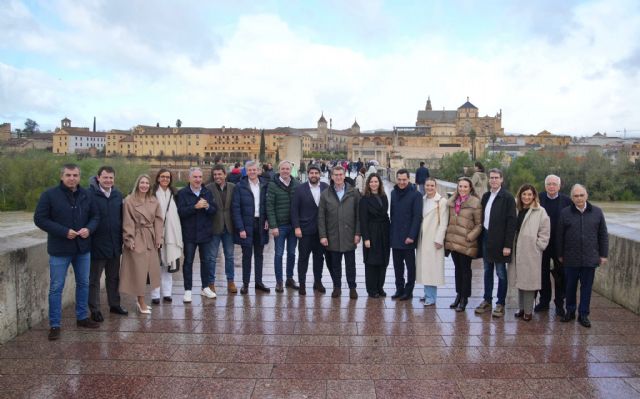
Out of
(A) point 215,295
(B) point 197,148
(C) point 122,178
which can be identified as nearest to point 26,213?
(C) point 122,178

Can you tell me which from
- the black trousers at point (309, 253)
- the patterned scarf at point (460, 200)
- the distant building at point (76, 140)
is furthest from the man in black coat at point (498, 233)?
the distant building at point (76, 140)

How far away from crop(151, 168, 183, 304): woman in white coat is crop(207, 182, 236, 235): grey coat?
1.52 ft

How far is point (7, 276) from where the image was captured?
5008 mm

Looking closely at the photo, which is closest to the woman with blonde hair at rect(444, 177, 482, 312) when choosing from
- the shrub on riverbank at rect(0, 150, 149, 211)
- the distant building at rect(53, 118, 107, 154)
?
the shrub on riverbank at rect(0, 150, 149, 211)

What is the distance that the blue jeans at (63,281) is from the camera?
5109mm

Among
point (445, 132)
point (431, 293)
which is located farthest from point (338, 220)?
point (445, 132)

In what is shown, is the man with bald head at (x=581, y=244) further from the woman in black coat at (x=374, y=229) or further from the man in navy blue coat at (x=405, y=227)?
the woman in black coat at (x=374, y=229)

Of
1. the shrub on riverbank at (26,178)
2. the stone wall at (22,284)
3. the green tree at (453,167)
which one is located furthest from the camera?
the green tree at (453,167)

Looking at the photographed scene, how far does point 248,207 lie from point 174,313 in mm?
1585

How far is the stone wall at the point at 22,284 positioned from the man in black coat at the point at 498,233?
15.4 feet

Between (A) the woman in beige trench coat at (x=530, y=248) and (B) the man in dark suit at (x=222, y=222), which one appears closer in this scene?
(A) the woman in beige trench coat at (x=530, y=248)

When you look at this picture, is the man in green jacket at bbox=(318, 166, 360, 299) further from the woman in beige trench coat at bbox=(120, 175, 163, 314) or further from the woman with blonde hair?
the woman in beige trench coat at bbox=(120, 175, 163, 314)

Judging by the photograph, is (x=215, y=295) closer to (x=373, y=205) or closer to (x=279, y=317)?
(x=279, y=317)

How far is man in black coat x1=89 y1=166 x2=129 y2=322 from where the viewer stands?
5.62 meters
